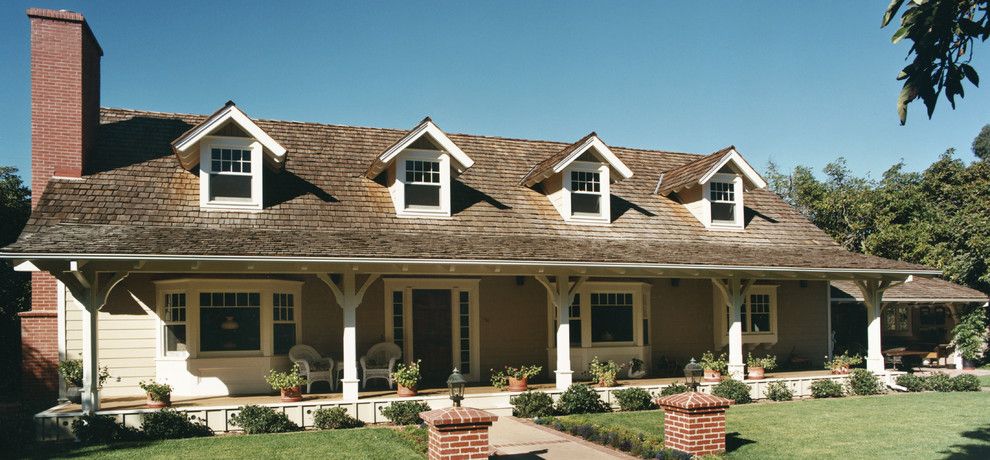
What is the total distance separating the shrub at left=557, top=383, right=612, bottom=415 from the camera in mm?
14477

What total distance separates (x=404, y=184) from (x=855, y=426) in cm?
994

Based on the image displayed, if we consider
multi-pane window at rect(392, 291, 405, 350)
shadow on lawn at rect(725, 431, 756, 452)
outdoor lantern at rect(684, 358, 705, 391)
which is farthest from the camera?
multi-pane window at rect(392, 291, 405, 350)

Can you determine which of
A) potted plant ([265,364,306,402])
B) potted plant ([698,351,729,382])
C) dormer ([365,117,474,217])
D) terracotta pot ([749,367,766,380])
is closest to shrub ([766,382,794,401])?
terracotta pot ([749,367,766,380])

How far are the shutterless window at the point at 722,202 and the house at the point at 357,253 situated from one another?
43 mm

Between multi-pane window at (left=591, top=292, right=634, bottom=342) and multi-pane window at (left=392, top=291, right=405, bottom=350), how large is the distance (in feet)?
14.8

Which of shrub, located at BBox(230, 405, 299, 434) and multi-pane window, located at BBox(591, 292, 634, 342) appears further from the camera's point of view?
multi-pane window, located at BBox(591, 292, 634, 342)

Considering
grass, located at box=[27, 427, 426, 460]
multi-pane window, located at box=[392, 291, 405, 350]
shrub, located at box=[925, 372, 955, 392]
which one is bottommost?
shrub, located at box=[925, 372, 955, 392]

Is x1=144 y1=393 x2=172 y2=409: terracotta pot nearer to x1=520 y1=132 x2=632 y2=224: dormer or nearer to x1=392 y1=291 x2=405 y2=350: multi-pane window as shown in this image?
x1=392 y1=291 x2=405 y2=350: multi-pane window

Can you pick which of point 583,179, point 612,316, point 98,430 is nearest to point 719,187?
point 583,179

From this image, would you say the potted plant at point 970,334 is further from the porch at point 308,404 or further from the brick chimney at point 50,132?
the brick chimney at point 50,132

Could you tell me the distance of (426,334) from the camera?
16938 mm

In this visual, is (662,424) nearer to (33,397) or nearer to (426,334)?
(426,334)

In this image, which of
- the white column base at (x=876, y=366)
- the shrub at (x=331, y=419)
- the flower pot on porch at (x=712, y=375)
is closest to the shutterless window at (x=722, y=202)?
the flower pot on porch at (x=712, y=375)

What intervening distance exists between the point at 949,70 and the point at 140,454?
10.7 meters
